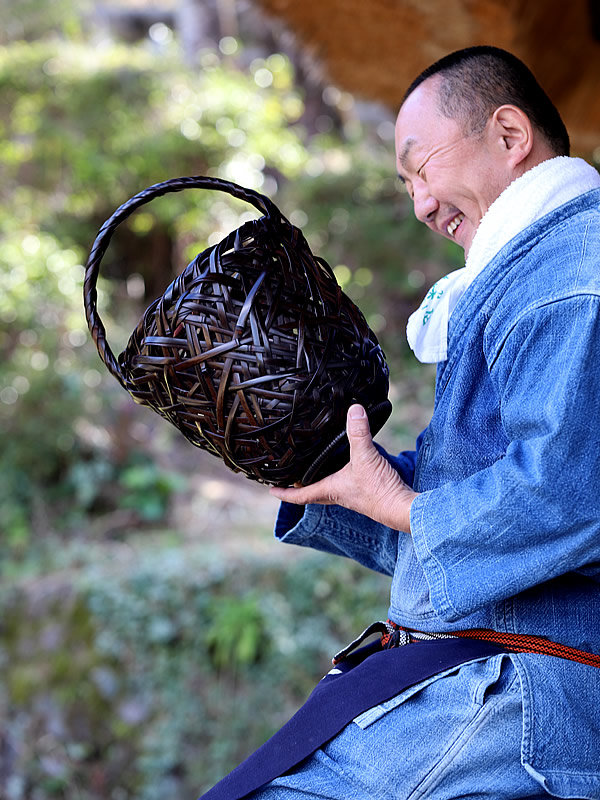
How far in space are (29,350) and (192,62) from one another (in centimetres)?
369

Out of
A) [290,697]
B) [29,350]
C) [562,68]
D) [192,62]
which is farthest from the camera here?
[192,62]

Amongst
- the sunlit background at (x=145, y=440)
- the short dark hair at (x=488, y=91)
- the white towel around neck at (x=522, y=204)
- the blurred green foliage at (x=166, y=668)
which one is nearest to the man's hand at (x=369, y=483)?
the white towel around neck at (x=522, y=204)

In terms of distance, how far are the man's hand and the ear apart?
39 cm

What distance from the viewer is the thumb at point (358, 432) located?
1.05 metres

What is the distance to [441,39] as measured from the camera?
2.27 metres

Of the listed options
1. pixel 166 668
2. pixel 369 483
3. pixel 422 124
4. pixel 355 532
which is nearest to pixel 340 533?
pixel 355 532

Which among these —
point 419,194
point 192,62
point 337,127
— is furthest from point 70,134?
point 419,194

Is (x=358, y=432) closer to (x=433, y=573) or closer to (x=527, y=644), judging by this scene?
(x=433, y=573)

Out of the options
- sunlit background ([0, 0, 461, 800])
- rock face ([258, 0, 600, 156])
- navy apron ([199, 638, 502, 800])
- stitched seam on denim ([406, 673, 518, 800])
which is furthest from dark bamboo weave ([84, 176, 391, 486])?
sunlit background ([0, 0, 461, 800])

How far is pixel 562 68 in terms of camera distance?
2.59 meters

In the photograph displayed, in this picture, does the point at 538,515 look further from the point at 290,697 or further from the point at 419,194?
the point at 290,697

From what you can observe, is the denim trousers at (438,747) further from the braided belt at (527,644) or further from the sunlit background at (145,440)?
the sunlit background at (145,440)

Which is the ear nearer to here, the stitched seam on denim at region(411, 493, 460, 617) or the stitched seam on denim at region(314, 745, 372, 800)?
the stitched seam on denim at region(411, 493, 460, 617)

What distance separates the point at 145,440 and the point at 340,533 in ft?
14.1
